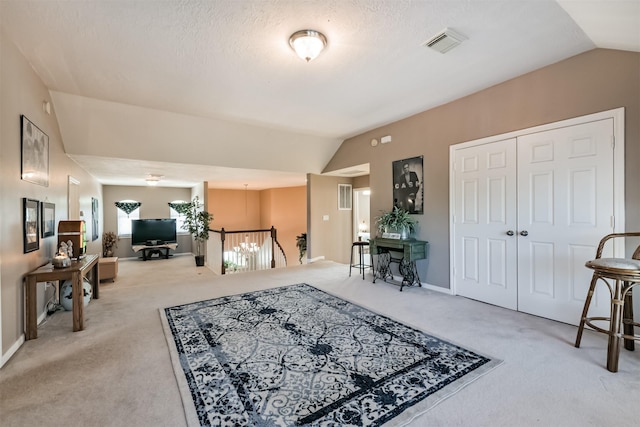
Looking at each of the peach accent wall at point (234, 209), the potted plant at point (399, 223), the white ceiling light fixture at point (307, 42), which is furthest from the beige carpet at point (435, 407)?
the peach accent wall at point (234, 209)

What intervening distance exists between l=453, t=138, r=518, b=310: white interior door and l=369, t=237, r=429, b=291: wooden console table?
552 mm

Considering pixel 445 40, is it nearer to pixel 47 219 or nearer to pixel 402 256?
pixel 402 256

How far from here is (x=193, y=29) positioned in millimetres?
2436

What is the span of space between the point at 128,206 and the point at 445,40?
9799 millimetres

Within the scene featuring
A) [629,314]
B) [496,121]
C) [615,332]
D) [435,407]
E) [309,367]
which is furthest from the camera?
[496,121]

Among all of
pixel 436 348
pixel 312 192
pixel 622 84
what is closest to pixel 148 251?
pixel 312 192

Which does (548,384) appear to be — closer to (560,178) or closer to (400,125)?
(560,178)

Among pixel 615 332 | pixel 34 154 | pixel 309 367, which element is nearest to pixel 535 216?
pixel 615 332

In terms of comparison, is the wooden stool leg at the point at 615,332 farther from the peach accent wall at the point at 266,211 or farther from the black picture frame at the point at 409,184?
the peach accent wall at the point at 266,211

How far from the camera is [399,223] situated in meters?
4.79

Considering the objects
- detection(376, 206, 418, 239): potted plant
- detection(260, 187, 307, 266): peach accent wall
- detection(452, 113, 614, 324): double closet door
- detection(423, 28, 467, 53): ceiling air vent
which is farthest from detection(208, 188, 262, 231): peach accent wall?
detection(423, 28, 467, 53): ceiling air vent

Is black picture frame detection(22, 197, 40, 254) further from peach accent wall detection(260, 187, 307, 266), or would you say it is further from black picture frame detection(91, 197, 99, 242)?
peach accent wall detection(260, 187, 307, 266)

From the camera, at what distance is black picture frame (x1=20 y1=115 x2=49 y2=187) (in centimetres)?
283

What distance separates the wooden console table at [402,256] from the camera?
14.6 ft
